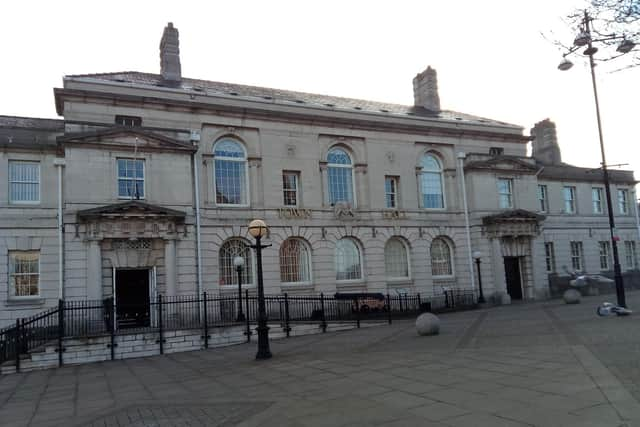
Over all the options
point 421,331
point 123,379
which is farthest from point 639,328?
point 123,379

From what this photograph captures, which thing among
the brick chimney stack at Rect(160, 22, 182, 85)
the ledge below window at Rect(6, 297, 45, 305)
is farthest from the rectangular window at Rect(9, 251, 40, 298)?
the brick chimney stack at Rect(160, 22, 182, 85)

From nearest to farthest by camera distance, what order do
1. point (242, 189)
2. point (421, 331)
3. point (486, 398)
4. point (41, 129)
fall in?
point (486, 398) < point (421, 331) < point (41, 129) < point (242, 189)

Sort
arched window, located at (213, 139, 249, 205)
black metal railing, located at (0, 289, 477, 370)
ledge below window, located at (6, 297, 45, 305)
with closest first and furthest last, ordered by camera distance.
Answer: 1. black metal railing, located at (0, 289, 477, 370)
2. ledge below window, located at (6, 297, 45, 305)
3. arched window, located at (213, 139, 249, 205)

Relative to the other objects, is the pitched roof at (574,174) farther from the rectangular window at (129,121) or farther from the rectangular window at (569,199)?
the rectangular window at (129,121)

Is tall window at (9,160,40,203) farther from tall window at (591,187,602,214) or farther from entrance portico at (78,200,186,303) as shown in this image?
tall window at (591,187,602,214)

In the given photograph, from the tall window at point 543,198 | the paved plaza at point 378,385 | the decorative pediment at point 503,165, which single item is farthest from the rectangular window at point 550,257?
the paved plaza at point 378,385

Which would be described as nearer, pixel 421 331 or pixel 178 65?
pixel 421 331

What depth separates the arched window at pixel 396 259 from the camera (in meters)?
29.1

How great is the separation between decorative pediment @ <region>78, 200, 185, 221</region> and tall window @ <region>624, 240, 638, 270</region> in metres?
33.9

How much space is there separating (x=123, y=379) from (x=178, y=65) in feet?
67.0

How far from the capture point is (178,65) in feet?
92.8

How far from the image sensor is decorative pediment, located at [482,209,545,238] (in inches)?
1219

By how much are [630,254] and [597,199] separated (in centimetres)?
513

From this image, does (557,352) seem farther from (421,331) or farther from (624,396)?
(421,331)
